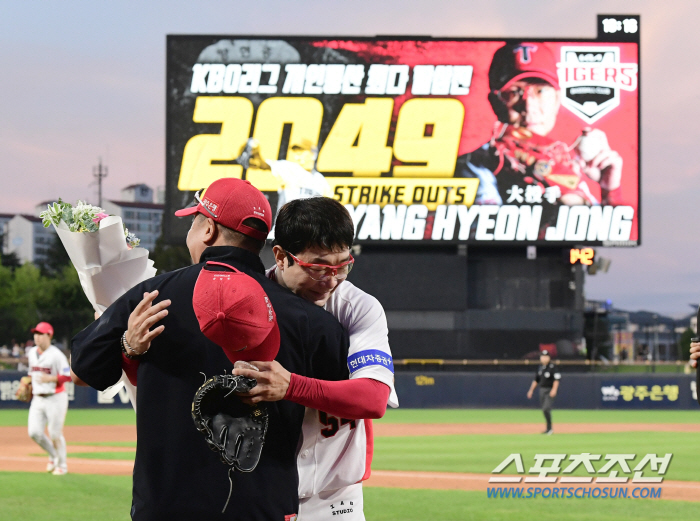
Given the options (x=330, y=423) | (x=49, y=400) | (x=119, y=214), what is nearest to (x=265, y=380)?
(x=330, y=423)

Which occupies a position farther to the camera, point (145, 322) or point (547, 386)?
point (547, 386)

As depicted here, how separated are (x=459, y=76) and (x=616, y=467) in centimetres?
1876

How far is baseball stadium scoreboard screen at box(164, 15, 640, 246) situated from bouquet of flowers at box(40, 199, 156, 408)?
25591mm

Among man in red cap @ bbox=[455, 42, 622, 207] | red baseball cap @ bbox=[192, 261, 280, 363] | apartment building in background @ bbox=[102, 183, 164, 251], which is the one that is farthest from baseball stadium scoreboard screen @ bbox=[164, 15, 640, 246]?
apartment building in background @ bbox=[102, 183, 164, 251]

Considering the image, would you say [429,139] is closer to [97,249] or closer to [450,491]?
[450,491]

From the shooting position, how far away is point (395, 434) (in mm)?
19438

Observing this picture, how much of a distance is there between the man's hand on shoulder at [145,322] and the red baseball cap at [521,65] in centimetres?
2822

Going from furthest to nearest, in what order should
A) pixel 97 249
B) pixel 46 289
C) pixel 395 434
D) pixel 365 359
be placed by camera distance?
pixel 46 289
pixel 395 434
pixel 97 249
pixel 365 359

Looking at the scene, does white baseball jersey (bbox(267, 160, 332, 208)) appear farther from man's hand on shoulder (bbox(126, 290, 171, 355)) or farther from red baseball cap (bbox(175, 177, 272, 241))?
man's hand on shoulder (bbox(126, 290, 171, 355))

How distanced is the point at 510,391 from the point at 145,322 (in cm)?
2725

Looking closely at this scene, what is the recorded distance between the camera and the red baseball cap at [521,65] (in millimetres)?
29938

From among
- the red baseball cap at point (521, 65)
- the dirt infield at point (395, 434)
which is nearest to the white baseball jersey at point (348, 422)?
the dirt infield at point (395, 434)

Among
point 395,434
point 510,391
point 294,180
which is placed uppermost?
point 294,180

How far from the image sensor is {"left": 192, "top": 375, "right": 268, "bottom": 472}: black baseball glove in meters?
2.64
